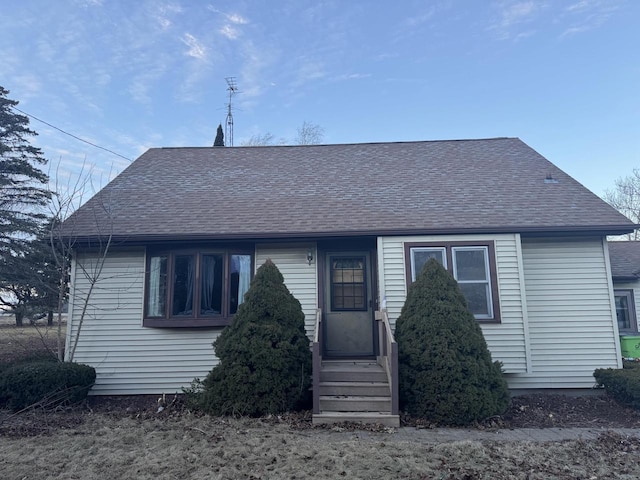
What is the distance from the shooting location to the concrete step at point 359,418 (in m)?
5.38

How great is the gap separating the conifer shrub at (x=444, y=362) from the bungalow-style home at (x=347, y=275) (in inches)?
27.4

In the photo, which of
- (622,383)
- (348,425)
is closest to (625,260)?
(622,383)

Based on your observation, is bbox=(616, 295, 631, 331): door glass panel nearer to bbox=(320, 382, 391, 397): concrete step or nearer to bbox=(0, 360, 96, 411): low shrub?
bbox=(320, 382, 391, 397): concrete step

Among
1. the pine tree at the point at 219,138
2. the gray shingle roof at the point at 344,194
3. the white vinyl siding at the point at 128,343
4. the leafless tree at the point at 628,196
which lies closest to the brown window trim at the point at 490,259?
the gray shingle roof at the point at 344,194

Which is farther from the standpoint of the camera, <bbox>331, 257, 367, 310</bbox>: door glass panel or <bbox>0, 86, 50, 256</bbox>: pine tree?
<bbox>0, 86, 50, 256</bbox>: pine tree

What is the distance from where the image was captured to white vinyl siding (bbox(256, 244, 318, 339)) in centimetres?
736

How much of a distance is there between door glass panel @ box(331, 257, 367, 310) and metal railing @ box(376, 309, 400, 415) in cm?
69

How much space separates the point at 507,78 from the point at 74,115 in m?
13.5

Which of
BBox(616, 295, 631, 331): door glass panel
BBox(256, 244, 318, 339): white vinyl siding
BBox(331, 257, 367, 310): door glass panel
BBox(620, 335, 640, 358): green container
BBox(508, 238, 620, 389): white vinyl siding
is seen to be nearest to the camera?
BBox(508, 238, 620, 389): white vinyl siding

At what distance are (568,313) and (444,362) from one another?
3.34m

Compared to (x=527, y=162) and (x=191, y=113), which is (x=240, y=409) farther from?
(x=191, y=113)

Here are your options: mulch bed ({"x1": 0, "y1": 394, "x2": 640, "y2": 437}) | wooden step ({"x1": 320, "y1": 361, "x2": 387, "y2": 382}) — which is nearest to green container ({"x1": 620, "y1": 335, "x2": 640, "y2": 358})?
mulch bed ({"x1": 0, "y1": 394, "x2": 640, "y2": 437})

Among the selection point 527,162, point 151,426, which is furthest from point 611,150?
point 151,426

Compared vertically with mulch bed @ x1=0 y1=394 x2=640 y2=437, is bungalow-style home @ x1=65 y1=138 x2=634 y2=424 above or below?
above
